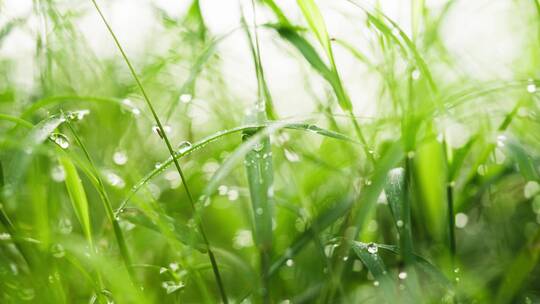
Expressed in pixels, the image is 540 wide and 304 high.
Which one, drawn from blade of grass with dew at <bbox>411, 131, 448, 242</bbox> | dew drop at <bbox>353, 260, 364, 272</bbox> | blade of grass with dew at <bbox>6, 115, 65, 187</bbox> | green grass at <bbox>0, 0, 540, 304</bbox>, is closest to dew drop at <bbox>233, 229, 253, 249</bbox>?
green grass at <bbox>0, 0, 540, 304</bbox>

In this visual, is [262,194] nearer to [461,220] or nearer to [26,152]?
[26,152]

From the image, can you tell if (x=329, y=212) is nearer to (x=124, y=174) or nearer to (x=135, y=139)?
(x=124, y=174)

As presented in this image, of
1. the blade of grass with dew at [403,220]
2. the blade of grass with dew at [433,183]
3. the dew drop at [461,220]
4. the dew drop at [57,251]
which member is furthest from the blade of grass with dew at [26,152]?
the dew drop at [461,220]

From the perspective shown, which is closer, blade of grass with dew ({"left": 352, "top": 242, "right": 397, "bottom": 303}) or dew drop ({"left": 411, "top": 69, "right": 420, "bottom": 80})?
blade of grass with dew ({"left": 352, "top": 242, "right": 397, "bottom": 303})

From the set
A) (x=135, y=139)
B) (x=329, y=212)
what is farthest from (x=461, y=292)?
(x=135, y=139)

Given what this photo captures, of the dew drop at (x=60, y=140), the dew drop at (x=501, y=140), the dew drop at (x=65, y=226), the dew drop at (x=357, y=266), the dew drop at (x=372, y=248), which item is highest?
the dew drop at (x=501, y=140)

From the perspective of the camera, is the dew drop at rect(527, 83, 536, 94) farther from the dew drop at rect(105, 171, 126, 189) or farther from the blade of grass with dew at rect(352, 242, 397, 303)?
the dew drop at rect(105, 171, 126, 189)

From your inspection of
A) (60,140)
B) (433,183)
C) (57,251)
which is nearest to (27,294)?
(57,251)

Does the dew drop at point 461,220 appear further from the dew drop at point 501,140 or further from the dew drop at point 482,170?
the dew drop at point 501,140
